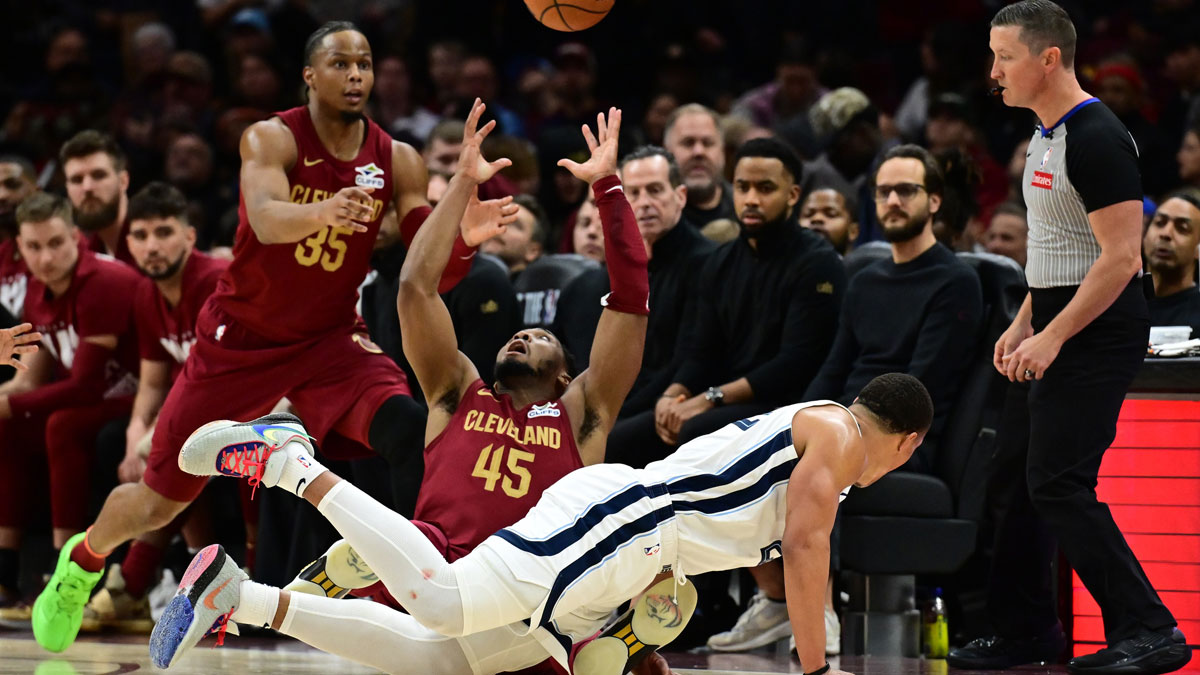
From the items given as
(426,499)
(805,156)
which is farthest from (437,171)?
(426,499)

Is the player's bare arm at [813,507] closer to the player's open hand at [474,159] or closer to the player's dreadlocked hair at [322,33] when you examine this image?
the player's open hand at [474,159]

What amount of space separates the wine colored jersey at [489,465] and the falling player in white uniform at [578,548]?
35cm

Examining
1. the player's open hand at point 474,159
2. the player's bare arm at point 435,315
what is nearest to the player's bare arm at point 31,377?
the player's bare arm at point 435,315

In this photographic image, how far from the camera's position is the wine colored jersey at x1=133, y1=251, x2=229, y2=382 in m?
7.47

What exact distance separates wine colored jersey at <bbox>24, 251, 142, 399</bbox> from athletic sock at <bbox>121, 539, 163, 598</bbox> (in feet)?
3.10

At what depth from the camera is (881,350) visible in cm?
638

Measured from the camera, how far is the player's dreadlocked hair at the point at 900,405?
4688 mm

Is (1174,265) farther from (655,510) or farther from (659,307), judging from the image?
(655,510)

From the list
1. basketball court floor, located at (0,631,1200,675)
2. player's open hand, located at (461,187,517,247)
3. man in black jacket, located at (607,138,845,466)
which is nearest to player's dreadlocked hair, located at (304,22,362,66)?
player's open hand, located at (461,187,517,247)

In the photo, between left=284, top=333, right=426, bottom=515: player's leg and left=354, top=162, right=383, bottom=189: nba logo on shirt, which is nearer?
left=284, top=333, right=426, bottom=515: player's leg

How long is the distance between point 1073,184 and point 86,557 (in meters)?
4.18

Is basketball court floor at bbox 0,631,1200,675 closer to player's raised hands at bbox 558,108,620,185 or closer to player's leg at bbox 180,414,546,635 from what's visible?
player's leg at bbox 180,414,546,635

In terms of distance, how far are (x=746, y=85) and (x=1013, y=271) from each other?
604 cm

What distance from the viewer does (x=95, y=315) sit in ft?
25.7
